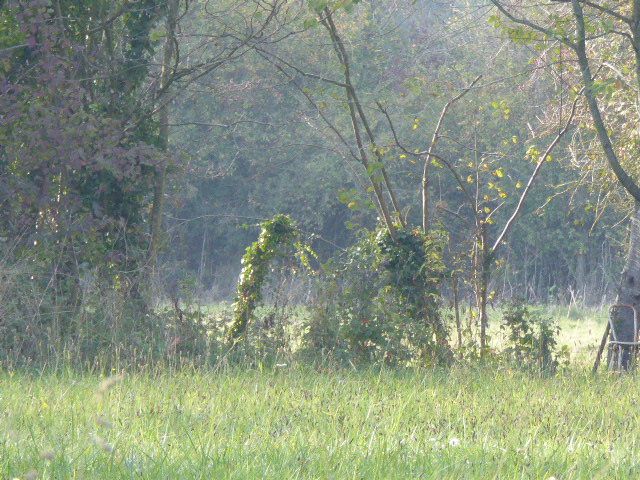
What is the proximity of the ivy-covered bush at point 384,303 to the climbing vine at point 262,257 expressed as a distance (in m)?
0.63

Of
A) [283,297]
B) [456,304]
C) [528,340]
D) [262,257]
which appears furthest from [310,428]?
[262,257]

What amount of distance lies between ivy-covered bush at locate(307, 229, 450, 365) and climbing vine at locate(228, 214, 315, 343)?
631 mm

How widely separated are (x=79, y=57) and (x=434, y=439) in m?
7.90

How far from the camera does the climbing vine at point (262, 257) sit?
11.2 metres

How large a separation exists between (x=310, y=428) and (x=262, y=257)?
5.84 m

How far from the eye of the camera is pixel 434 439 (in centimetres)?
542

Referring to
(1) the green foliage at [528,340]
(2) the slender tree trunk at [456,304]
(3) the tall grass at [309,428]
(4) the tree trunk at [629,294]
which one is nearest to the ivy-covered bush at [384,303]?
(2) the slender tree trunk at [456,304]

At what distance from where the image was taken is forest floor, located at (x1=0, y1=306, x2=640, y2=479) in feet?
15.4

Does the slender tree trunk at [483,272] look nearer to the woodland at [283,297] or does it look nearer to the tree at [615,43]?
the woodland at [283,297]

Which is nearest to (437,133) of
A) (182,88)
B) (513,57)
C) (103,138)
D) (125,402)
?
(182,88)

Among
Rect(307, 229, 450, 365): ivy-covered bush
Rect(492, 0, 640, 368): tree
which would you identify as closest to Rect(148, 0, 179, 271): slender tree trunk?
Rect(307, 229, 450, 365): ivy-covered bush

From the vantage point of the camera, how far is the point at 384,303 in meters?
10.9

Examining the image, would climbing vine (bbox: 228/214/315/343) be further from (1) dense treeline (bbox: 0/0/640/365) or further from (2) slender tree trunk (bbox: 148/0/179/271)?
(2) slender tree trunk (bbox: 148/0/179/271)

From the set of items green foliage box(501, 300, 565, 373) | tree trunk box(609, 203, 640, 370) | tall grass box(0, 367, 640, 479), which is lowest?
tall grass box(0, 367, 640, 479)
